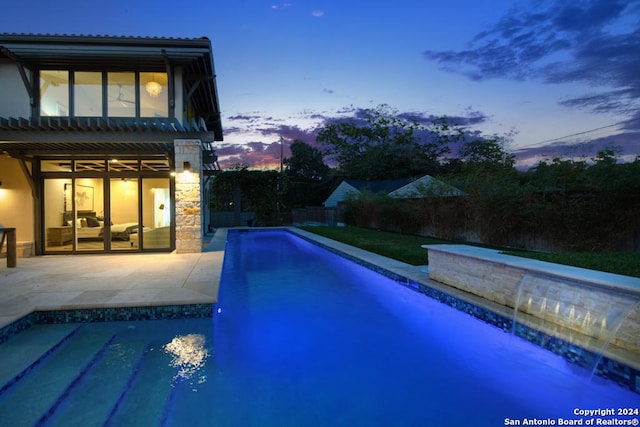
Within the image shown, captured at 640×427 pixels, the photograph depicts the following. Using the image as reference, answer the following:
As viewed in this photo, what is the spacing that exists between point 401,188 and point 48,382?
26.0 metres

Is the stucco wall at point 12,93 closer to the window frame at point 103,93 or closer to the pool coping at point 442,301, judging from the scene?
the window frame at point 103,93

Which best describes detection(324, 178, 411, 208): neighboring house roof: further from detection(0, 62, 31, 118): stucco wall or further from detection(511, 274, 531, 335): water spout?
detection(511, 274, 531, 335): water spout

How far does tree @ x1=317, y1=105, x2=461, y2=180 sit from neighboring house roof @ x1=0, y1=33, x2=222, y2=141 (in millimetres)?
29841

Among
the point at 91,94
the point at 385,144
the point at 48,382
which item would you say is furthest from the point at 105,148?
Answer: the point at 385,144

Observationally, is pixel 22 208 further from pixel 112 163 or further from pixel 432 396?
pixel 432 396

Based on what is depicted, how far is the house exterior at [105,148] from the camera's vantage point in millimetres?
8031

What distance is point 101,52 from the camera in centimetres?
805

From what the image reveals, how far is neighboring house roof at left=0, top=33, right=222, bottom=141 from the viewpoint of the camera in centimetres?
782

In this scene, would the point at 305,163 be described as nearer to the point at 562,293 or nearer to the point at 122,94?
the point at 122,94

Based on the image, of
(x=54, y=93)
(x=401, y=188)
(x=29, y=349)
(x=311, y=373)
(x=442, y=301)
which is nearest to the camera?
(x=29, y=349)

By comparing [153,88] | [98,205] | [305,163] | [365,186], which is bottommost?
[98,205]

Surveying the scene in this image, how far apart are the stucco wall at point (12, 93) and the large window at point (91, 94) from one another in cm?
44

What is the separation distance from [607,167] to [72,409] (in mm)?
9395

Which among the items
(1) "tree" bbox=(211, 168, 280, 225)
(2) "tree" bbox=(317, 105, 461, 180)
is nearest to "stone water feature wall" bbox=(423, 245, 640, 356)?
(1) "tree" bbox=(211, 168, 280, 225)
